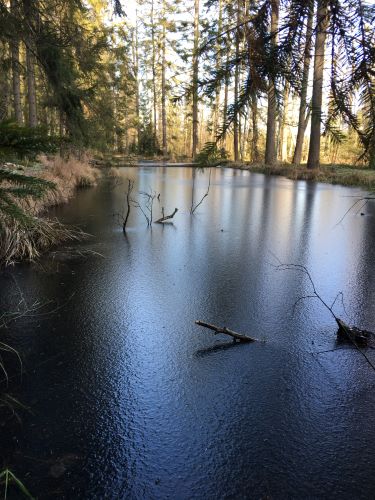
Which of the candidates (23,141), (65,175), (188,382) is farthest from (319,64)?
(65,175)

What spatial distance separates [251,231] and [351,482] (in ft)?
15.7

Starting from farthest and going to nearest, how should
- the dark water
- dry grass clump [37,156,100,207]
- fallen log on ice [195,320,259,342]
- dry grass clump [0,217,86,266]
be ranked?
dry grass clump [37,156,100,207] < dry grass clump [0,217,86,266] < fallen log on ice [195,320,259,342] < the dark water

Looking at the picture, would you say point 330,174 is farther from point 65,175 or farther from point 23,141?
point 23,141

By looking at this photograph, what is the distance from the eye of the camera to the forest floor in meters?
11.8

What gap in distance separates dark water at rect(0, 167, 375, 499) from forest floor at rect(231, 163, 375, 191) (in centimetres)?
760

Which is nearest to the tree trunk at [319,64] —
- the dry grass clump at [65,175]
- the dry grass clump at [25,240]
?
the dry grass clump at [25,240]

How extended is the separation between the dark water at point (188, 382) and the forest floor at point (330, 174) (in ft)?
24.9

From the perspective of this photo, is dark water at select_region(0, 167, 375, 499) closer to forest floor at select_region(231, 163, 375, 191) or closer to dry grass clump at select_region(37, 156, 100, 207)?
dry grass clump at select_region(37, 156, 100, 207)

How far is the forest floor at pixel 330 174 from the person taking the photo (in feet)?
38.7

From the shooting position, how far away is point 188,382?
7.77ft

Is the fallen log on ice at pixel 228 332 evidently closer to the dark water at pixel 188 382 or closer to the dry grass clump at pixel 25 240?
the dark water at pixel 188 382

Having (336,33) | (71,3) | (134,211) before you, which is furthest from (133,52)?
(336,33)

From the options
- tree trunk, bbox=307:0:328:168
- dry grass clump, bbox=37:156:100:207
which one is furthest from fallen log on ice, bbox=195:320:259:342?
dry grass clump, bbox=37:156:100:207

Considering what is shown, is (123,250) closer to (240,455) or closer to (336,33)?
(240,455)
